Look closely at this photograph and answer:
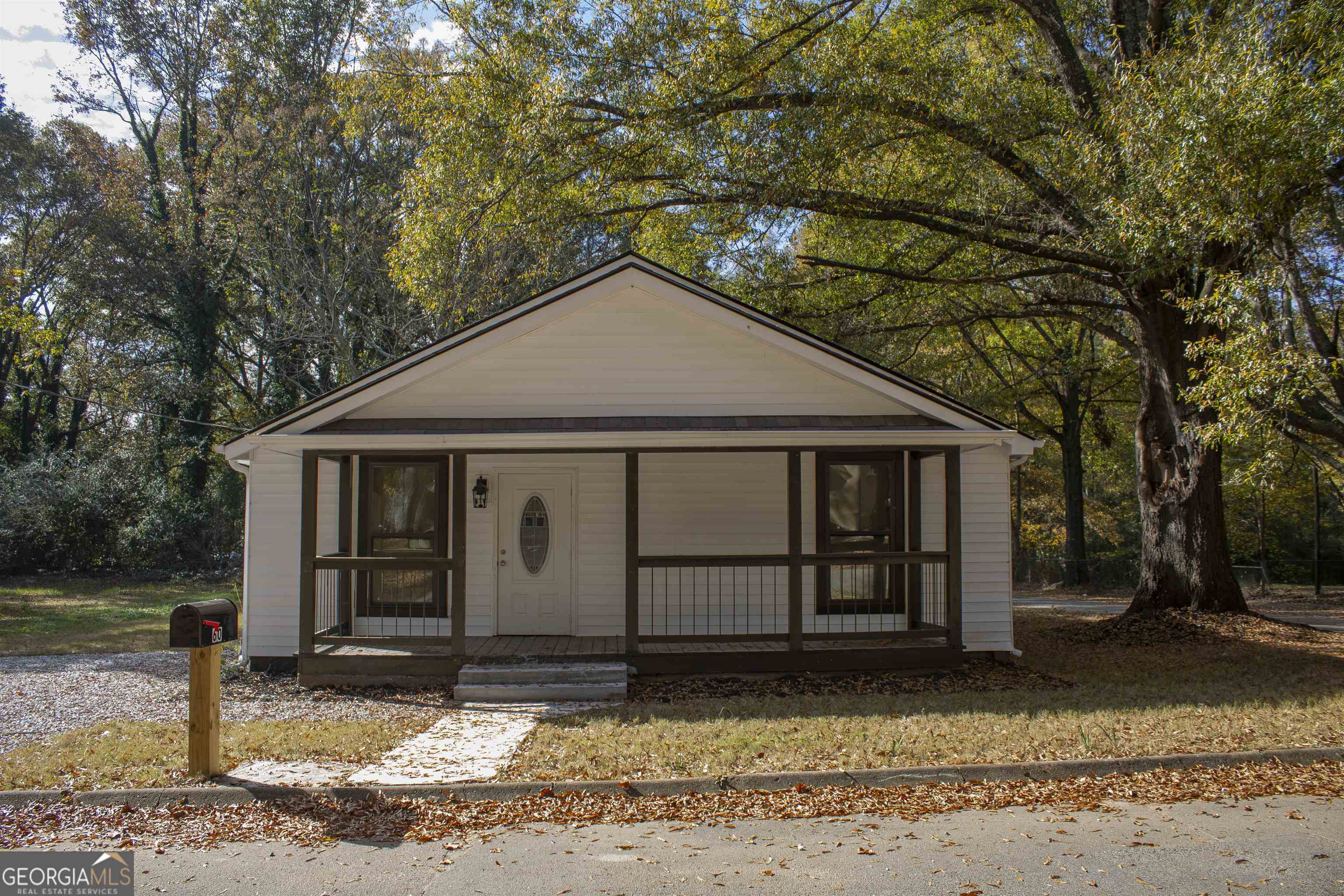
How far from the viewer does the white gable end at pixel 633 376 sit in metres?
11.0

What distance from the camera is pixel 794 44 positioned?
12.5m

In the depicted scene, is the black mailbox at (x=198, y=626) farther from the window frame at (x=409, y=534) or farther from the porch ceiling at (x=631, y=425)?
the window frame at (x=409, y=534)

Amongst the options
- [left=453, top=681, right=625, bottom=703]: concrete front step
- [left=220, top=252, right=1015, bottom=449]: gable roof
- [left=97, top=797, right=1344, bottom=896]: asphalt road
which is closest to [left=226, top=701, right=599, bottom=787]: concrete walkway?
[left=453, top=681, right=625, bottom=703]: concrete front step

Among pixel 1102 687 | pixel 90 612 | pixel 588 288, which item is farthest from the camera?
pixel 90 612

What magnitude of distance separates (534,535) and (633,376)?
2500mm

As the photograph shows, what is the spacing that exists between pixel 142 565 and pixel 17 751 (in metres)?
20.9

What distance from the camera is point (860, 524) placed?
11.3m

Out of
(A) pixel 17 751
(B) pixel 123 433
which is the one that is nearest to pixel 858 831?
(A) pixel 17 751

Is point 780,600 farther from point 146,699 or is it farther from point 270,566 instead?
point 146,699

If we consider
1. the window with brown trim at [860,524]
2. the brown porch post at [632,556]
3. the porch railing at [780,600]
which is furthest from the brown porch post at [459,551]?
the window with brown trim at [860,524]

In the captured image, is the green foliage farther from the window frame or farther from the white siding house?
the window frame

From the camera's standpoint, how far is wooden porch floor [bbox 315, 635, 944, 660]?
398 inches

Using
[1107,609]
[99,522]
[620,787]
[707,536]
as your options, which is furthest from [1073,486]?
[99,522]

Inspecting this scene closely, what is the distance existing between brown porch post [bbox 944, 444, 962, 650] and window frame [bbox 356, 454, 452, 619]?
608cm
